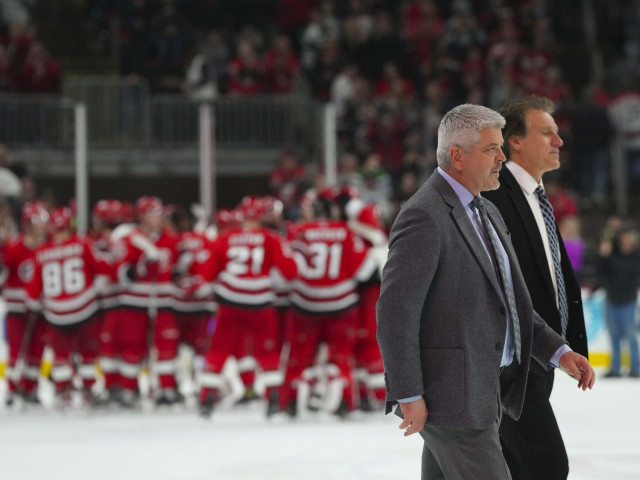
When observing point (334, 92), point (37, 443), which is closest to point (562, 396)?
point (37, 443)

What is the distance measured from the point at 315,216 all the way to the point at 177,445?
6.40 feet

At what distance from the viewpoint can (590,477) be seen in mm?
6039

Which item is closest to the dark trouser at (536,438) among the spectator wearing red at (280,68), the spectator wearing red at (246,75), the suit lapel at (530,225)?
the suit lapel at (530,225)

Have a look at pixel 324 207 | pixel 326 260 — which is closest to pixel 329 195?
pixel 324 207

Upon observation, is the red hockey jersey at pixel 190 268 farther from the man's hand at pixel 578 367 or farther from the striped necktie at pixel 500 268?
the striped necktie at pixel 500 268

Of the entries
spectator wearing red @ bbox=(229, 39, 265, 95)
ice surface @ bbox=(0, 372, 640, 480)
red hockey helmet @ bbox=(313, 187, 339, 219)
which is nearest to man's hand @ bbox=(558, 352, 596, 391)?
ice surface @ bbox=(0, 372, 640, 480)

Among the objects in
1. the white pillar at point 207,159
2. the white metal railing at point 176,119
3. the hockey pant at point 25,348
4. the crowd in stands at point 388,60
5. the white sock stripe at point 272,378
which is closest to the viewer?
the white sock stripe at point 272,378

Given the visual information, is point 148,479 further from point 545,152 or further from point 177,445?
point 545,152

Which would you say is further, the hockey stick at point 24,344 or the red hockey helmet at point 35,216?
the red hockey helmet at point 35,216

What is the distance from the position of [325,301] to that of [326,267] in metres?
0.23

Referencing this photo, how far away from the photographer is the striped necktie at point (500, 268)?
134 inches

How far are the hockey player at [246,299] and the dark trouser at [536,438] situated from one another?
4684mm

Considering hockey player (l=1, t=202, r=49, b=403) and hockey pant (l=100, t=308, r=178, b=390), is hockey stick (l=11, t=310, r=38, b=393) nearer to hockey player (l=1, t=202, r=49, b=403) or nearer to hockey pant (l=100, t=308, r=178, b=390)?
hockey player (l=1, t=202, r=49, b=403)

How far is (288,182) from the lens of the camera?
41.6 ft
